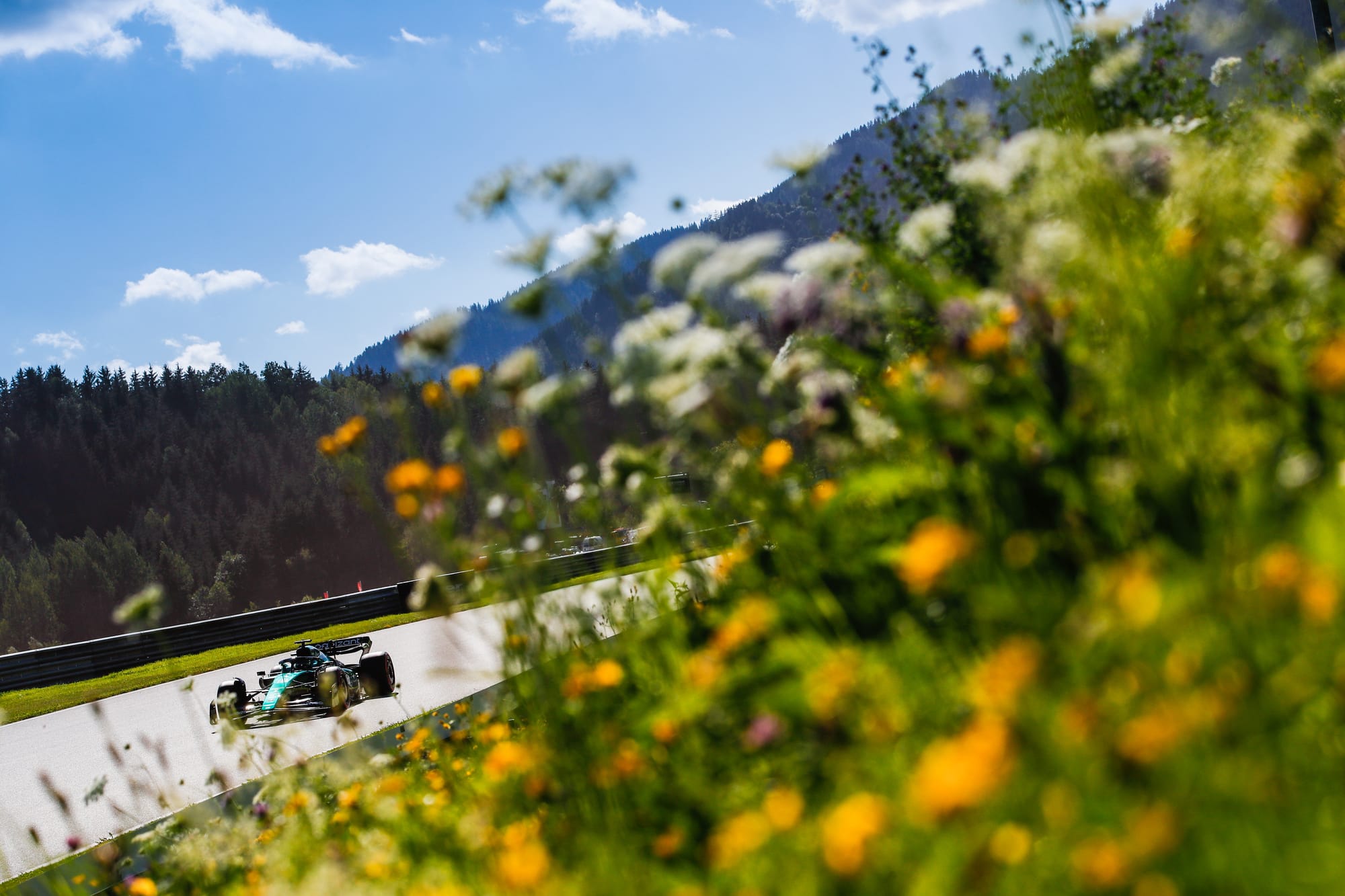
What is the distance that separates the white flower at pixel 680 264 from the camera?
2723 mm

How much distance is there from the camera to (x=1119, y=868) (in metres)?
0.77

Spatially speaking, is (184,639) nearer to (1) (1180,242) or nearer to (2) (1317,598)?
(1) (1180,242)

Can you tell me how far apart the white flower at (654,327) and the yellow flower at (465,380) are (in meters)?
0.52

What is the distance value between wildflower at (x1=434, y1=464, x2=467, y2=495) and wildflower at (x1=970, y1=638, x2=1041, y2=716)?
1371mm

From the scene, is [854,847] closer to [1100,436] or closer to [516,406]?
[1100,436]

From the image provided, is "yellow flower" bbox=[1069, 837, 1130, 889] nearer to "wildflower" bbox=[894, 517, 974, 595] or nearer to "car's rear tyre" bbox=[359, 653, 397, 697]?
"wildflower" bbox=[894, 517, 974, 595]

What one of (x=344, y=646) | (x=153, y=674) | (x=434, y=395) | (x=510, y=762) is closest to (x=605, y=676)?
(x=510, y=762)

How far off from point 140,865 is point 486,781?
6.64ft

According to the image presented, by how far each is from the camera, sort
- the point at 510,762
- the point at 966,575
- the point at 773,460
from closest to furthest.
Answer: the point at 966,575 < the point at 510,762 < the point at 773,460

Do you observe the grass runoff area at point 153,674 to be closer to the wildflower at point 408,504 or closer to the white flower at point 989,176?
the white flower at point 989,176

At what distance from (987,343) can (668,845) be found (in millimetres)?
1087

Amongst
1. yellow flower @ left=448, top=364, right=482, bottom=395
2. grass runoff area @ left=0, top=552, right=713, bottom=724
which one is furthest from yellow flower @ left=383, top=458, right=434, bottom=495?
grass runoff area @ left=0, top=552, right=713, bottom=724

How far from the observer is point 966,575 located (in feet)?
4.39

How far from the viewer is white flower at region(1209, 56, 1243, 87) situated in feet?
20.4
